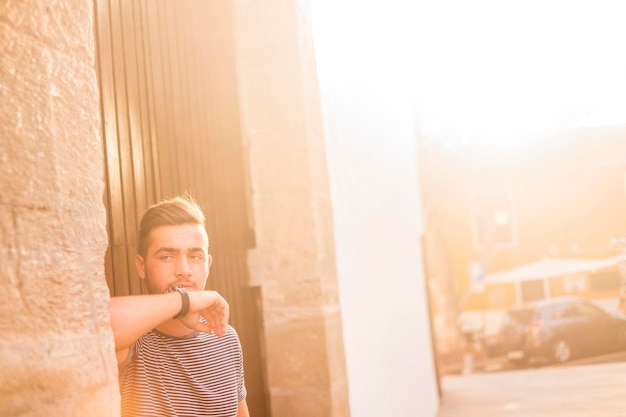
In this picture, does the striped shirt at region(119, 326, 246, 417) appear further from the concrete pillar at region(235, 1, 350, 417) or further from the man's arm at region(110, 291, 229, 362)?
the concrete pillar at region(235, 1, 350, 417)

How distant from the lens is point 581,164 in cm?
1800

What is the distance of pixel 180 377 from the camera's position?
2.30 m

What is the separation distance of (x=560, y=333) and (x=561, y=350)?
0.32 m

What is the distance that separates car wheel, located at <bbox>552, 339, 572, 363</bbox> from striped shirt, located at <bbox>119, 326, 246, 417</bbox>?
15425 millimetres

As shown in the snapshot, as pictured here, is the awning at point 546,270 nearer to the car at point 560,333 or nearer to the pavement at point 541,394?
the car at point 560,333

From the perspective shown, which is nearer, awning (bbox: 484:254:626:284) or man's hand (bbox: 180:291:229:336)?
man's hand (bbox: 180:291:229:336)

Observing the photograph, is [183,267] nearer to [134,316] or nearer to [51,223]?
[134,316]

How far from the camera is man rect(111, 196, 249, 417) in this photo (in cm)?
220

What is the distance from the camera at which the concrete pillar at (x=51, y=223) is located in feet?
5.06

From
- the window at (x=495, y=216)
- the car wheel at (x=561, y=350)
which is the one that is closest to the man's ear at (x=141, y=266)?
the car wheel at (x=561, y=350)

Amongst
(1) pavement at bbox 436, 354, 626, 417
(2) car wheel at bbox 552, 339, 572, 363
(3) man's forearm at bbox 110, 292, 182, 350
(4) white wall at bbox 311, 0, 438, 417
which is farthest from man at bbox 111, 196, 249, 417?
(2) car wheel at bbox 552, 339, 572, 363

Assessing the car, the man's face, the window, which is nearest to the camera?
the man's face

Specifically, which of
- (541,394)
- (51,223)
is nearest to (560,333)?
(541,394)

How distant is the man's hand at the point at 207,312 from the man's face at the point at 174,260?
89mm
